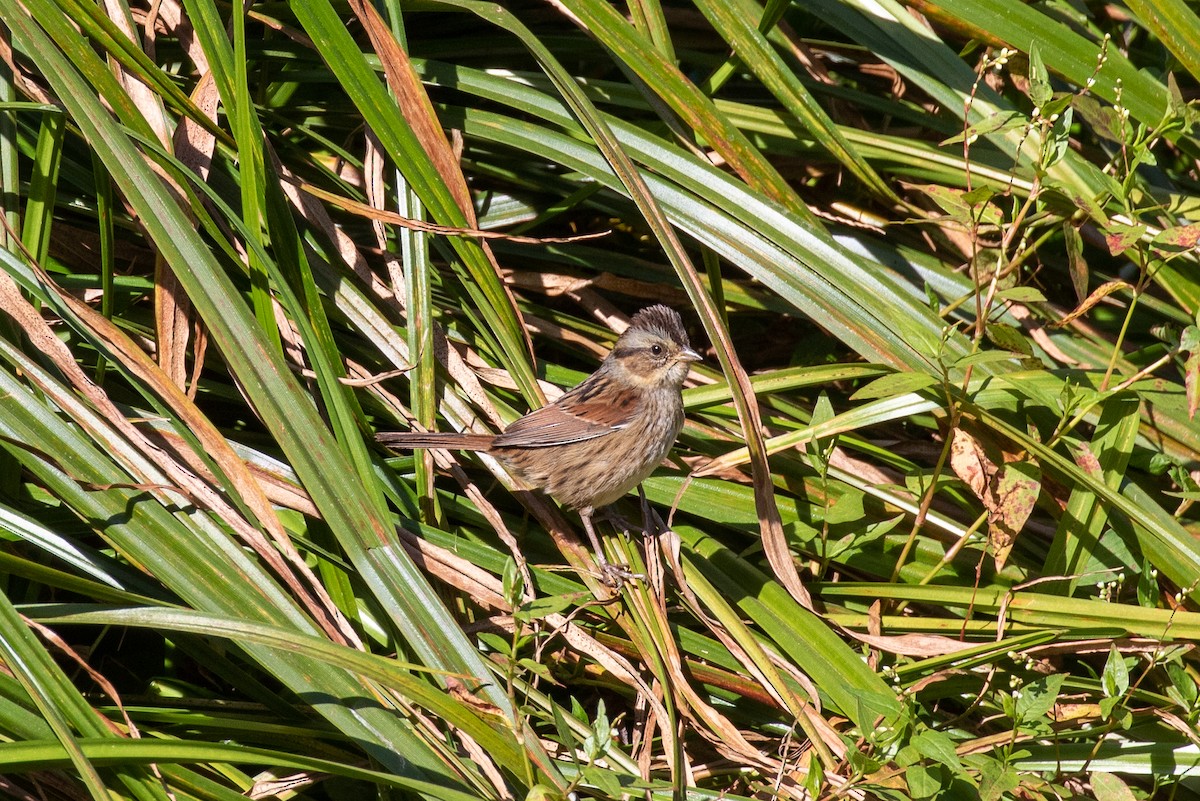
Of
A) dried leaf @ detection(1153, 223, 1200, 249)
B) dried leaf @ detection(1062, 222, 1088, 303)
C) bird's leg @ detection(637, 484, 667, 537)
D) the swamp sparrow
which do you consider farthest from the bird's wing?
dried leaf @ detection(1153, 223, 1200, 249)

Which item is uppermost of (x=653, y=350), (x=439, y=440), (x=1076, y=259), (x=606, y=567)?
(x=1076, y=259)

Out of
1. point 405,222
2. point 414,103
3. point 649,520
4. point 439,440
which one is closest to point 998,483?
point 649,520

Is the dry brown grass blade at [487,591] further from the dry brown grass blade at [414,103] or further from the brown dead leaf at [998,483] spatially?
the brown dead leaf at [998,483]

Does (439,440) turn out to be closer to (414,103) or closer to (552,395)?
(552,395)

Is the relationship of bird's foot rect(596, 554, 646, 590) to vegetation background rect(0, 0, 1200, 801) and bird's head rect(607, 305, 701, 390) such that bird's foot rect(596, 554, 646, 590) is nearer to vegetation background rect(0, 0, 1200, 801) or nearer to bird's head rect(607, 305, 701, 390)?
vegetation background rect(0, 0, 1200, 801)

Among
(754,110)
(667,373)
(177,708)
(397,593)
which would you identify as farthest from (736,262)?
(177,708)
